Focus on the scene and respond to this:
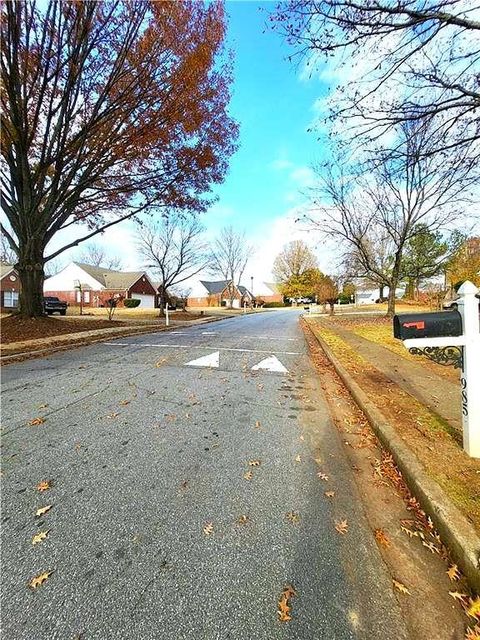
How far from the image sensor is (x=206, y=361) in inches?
303

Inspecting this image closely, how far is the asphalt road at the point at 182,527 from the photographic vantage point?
158 centimetres

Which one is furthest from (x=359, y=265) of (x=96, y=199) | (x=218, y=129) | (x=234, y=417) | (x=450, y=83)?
(x=234, y=417)

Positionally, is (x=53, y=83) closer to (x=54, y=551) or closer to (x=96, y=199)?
(x=96, y=199)

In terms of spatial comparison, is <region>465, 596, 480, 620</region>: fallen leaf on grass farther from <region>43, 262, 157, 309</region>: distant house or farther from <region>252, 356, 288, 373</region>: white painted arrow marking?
<region>43, 262, 157, 309</region>: distant house

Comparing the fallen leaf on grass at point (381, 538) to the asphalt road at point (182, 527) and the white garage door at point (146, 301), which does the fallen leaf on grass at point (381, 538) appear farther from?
the white garage door at point (146, 301)

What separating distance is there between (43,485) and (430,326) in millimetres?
3460

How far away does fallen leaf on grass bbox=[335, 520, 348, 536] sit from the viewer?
221 cm

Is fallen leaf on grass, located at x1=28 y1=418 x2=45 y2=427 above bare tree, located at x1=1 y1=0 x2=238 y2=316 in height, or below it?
below

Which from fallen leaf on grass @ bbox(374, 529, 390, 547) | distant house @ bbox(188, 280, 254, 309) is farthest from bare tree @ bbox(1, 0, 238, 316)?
distant house @ bbox(188, 280, 254, 309)

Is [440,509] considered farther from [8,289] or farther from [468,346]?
[8,289]

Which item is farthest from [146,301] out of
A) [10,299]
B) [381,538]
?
[381,538]

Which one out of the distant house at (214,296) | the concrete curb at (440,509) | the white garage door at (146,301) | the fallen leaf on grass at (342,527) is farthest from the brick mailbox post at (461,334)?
the distant house at (214,296)

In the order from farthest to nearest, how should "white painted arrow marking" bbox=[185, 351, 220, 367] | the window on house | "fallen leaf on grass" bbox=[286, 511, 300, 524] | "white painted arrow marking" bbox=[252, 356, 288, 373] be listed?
1. the window on house
2. "white painted arrow marking" bbox=[185, 351, 220, 367]
3. "white painted arrow marking" bbox=[252, 356, 288, 373]
4. "fallen leaf on grass" bbox=[286, 511, 300, 524]

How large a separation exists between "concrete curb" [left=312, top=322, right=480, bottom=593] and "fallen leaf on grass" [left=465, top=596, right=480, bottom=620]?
2.6 inches
